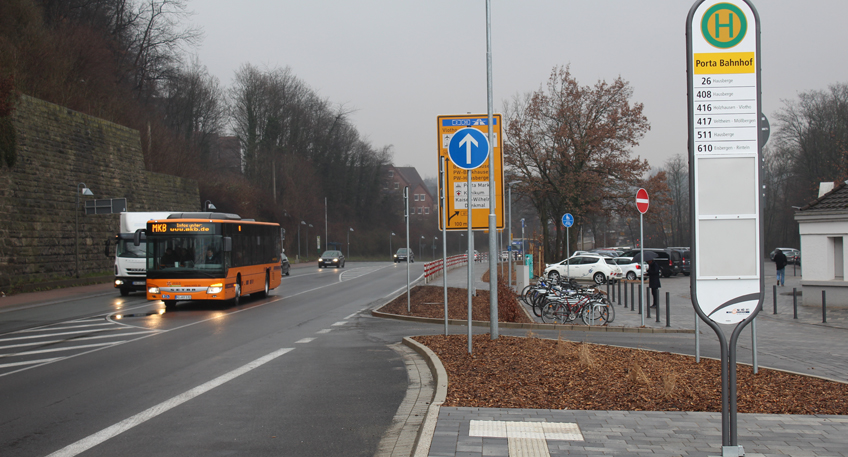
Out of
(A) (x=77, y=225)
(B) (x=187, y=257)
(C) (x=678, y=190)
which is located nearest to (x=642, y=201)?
(B) (x=187, y=257)

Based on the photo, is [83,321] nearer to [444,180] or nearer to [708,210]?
[444,180]

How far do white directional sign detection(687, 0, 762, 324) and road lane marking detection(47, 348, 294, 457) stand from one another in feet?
16.6

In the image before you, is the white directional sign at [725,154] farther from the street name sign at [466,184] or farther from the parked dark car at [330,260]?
the parked dark car at [330,260]

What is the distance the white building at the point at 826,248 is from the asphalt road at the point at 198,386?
1342cm

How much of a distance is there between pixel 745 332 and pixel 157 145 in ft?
152

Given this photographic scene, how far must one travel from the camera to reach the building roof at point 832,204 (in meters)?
19.5

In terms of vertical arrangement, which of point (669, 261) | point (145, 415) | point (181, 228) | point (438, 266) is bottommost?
point (438, 266)

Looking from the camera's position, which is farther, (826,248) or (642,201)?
(826,248)

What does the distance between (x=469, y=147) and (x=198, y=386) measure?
4853 mm

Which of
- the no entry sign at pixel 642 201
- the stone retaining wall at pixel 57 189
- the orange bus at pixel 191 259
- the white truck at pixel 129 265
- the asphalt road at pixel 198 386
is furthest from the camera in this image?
the stone retaining wall at pixel 57 189

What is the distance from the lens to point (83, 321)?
16.3 meters

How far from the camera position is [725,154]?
4.69m

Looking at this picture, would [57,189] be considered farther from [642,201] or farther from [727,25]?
[727,25]

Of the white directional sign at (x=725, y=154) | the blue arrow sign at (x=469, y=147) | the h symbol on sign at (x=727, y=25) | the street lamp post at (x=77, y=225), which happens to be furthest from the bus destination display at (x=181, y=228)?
the h symbol on sign at (x=727, y=25)
